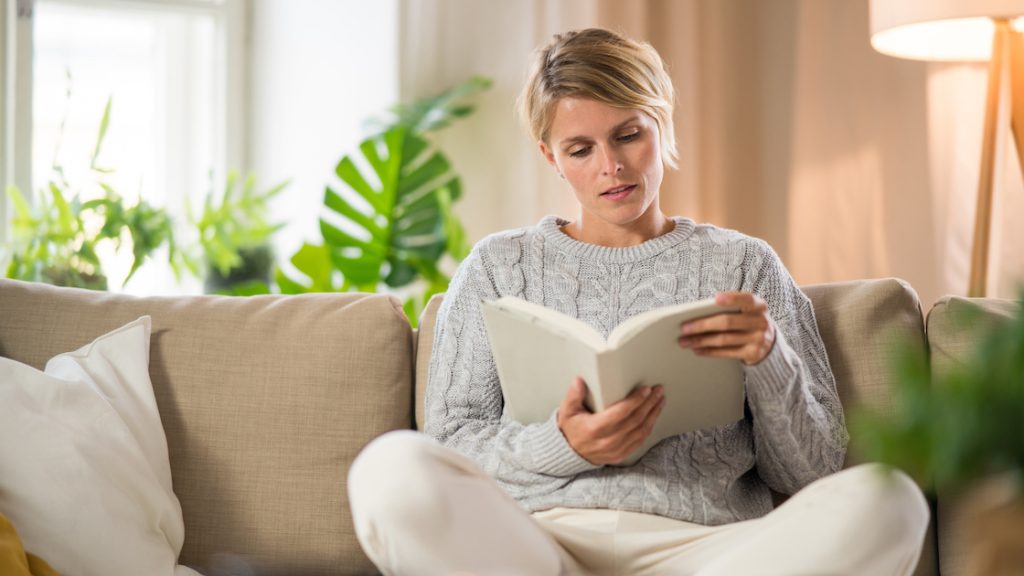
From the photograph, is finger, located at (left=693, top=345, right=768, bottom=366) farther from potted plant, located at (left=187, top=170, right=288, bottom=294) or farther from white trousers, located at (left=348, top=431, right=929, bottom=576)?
potted plant, located at (left=187, top=170, right=288, bottom=294)

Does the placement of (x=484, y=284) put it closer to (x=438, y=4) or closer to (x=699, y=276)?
(x=699, y=276)

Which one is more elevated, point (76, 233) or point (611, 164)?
point (611, 164)

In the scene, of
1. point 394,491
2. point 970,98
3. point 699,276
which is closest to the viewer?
point 394,491

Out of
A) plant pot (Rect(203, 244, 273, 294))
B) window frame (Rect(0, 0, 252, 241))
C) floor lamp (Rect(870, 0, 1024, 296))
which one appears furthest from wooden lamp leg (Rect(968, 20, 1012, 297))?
window frame (Rect(0, 0, 252, 241))

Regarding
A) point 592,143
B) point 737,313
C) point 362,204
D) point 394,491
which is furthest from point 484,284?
point 362,204

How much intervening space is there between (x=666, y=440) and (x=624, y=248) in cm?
33

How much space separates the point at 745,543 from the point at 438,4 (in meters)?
2.47

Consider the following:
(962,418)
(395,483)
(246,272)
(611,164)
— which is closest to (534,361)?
(395,483)

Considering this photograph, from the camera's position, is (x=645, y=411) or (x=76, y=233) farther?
(x=76, y=233)

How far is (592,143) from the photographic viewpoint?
1.66 meters

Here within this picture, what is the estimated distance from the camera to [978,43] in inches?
102

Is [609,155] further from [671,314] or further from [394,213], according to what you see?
[394,213]

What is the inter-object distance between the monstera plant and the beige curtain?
0.19m

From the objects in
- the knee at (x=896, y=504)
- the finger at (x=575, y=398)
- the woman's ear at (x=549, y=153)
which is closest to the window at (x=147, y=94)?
the woman's ear at (x=549, y=153)
